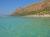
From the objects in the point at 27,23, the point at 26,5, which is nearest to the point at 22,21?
the point at 27,23

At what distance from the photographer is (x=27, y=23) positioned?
3.38 meters

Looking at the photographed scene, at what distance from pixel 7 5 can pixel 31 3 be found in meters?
0.58

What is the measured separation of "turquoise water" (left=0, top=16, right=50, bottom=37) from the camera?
3.32 m

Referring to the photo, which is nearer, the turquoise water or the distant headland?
the turquoise water

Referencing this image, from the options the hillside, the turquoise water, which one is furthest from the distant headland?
the turquoise water

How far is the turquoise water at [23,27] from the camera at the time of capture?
3316 mm

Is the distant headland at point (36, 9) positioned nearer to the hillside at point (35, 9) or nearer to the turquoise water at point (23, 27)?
the hillside at point (35, 9)

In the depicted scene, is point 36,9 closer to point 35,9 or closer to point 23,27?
point 35,9

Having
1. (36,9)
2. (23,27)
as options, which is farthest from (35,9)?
(23,27)

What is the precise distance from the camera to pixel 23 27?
133 inches

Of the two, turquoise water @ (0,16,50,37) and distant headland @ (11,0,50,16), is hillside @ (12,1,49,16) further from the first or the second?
turquoise water @ (0,16,50,37)

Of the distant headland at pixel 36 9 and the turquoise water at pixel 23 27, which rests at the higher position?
the distant headland at pixel 36 9

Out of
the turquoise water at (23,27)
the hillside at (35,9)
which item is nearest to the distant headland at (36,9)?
the hillside at (35,9)

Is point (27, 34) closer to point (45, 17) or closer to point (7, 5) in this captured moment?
point (45, 17)
